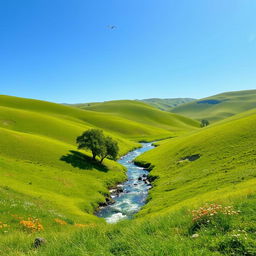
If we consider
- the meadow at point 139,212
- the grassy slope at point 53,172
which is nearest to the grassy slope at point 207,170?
the meadow at point 139,212

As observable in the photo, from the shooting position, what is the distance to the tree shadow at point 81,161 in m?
59.4

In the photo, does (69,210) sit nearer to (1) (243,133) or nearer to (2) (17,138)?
(2) (17,138)

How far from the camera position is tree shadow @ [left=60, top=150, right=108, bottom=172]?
5944cm

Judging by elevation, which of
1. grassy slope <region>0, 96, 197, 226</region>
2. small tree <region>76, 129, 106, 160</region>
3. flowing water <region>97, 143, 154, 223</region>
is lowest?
flowing water <region>97, 143, 154, 223</region>

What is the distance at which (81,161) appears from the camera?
6250 centimetres

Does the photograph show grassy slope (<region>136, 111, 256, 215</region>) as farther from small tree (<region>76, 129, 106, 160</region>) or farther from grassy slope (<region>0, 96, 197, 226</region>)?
small tree (<region>76, 129, 106, 160</region>)

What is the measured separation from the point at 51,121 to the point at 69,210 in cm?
8549

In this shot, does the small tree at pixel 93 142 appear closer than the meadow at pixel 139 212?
No

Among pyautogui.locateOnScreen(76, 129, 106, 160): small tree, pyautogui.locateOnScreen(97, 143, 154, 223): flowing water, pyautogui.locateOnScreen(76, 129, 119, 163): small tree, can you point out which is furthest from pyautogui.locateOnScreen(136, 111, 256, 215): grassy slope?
pyautogui.locateOnScreen(76, 129, 106, 160): small tree

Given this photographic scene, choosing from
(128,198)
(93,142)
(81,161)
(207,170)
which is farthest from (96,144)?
(207,170)

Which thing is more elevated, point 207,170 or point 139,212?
point 207,170

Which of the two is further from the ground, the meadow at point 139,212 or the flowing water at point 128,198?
the meadow at point 139,212

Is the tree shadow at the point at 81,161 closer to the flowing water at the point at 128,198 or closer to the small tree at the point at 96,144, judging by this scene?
the small tree at the point at 96,144

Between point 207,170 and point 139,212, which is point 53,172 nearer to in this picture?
point 139,212
